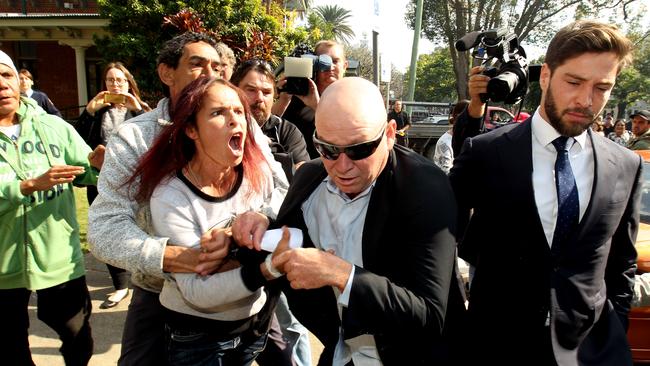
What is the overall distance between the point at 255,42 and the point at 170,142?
3.79 meters

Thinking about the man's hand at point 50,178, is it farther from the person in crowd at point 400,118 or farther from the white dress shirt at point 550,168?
the person in crowd at point 400,118

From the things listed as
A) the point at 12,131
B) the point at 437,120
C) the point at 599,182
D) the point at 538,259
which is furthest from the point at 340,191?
the point at 437,120

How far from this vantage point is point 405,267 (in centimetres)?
150

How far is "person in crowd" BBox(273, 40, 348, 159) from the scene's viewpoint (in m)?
3.43

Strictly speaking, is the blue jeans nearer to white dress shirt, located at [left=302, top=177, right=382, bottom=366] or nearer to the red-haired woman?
the red-haired woman

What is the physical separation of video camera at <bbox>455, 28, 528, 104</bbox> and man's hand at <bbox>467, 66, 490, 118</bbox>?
0.03m

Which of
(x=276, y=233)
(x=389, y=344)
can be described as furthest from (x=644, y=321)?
(x=276, y=233)

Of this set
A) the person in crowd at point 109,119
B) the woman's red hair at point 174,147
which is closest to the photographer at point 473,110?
the woman's red hair at point 174,147

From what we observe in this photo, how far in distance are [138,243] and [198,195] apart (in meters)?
0.29

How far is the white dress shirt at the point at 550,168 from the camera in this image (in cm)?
185

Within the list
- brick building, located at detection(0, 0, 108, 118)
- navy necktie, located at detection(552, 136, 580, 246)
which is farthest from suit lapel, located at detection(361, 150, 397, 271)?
brick building, located at detection(0, 0, 108, 118)

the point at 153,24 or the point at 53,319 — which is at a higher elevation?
the point at 153,24

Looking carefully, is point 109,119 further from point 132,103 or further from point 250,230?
point 250,230

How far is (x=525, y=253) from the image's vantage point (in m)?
1.83
